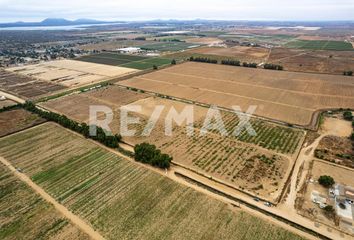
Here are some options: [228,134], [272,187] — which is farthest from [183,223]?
[228,134]

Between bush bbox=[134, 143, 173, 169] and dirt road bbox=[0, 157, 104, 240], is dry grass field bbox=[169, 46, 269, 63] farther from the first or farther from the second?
dirt road bbox=[0, 157, 104, 240]

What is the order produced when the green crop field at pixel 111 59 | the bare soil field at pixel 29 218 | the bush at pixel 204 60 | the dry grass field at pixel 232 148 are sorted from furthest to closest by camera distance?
the green crop field at pixel 111 59, the bush at pixel 204 60, the dry grass field at pixel 232 148, the bare soil field at pixel 29 218

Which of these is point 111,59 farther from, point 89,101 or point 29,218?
point 29,218

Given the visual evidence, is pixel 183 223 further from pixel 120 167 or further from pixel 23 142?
pixel 23 142

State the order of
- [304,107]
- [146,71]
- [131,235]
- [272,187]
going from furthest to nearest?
1. [146,71]
2. [304,107]
3. [272,187]
4. [131,235]

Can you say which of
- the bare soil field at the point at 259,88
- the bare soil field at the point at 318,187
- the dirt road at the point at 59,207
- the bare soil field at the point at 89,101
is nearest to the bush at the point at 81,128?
the bare soil field at the point at 89,101

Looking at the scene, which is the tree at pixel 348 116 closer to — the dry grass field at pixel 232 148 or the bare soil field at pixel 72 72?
the dry grass field at pixel 232 148
